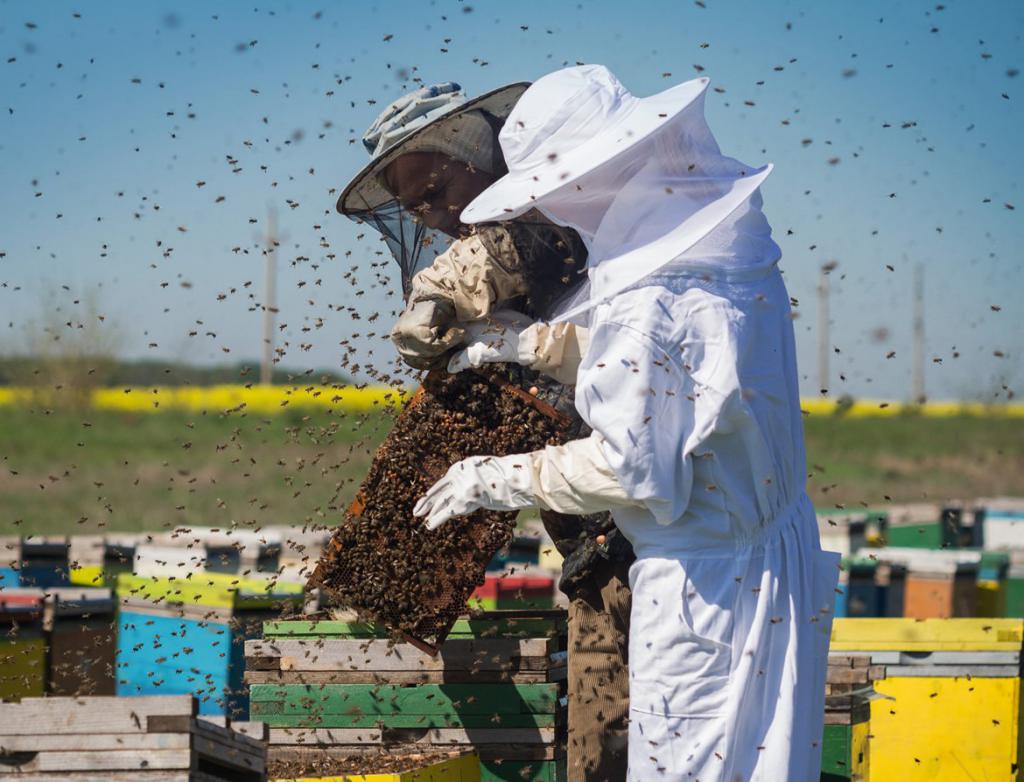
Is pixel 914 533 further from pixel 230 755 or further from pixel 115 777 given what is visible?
pixel 115 777

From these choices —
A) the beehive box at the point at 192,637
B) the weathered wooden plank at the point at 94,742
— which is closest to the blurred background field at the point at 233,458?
the beehive box at the point at 192,637

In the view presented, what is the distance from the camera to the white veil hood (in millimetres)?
2822

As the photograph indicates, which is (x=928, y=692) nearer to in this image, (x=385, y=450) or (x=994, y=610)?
(x=385, y=450)

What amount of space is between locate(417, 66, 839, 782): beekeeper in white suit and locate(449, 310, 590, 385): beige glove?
0.38 metres

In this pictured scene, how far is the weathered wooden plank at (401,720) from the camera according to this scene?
4062 mm

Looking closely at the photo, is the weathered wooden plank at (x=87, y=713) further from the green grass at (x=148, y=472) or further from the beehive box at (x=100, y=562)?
the green grass at (x=148, y=472)

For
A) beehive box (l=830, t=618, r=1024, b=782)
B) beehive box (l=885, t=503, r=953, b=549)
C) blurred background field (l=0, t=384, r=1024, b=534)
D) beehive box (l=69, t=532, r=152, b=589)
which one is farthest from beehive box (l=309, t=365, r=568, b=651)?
blurred background field (l=0, t=384, r=1024, b=534)

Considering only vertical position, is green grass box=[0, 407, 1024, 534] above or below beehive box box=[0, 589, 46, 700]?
above

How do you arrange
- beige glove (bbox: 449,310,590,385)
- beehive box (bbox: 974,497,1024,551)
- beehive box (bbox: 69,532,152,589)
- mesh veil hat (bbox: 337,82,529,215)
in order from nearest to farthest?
beige glove (bbox: 449,310,590,385), mesh veil hat (bbox: 337,82,529,215), beehive box (bbox: 69,532,152,589), beehive box (bbox: 974,497,1024,551)

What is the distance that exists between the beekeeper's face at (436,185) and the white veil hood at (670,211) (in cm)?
77

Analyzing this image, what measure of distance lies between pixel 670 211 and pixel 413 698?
2039mm

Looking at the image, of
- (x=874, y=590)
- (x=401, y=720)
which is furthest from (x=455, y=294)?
(x=874, y=590)

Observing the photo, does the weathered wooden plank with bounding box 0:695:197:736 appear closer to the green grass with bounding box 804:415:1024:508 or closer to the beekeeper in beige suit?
the beekeeper in beige suit

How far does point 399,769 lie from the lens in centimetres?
369
